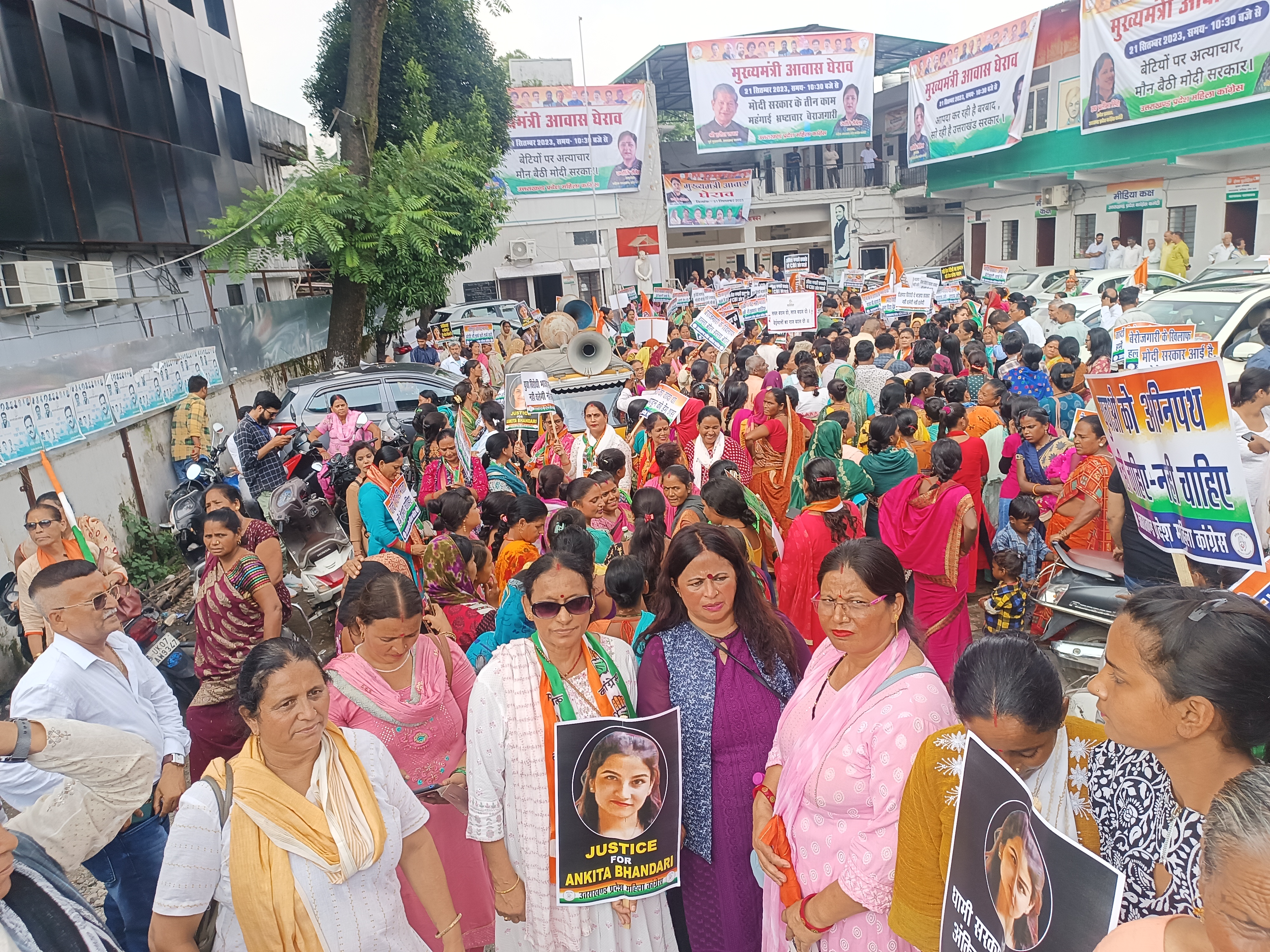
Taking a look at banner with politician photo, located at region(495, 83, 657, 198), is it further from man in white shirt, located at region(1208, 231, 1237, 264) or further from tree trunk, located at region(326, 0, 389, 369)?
man in white shirt, located at region(1208, 231, 1237, 264)

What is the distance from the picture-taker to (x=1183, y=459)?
2898mm

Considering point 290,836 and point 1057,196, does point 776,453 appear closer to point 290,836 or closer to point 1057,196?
point 290,836

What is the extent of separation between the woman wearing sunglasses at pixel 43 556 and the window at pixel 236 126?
14561 millimetres

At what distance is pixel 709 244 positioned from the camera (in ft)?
111

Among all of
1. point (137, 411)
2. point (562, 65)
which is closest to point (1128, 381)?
point (137, 411)

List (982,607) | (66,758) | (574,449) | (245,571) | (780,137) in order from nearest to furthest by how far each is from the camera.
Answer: (66,758), (245,571), (982,607), (574,449), (780,137)

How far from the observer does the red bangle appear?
2.24m

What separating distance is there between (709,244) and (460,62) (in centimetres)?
1605

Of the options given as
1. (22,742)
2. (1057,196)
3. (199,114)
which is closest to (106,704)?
(22,742)

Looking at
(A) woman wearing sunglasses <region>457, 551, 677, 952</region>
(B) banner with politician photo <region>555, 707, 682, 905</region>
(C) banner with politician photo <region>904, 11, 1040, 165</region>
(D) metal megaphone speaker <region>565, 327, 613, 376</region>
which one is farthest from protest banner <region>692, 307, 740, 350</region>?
(C) banner with politician photo <region>904, 11, 1040, 165</region>

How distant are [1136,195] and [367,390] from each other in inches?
788

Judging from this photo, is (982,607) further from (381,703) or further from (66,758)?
(66,758)

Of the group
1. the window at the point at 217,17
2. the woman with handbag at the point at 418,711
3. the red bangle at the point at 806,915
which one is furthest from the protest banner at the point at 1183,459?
the window at the point at 217,17

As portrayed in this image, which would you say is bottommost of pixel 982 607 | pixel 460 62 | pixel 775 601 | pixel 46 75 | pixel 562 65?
pixel 982 607
